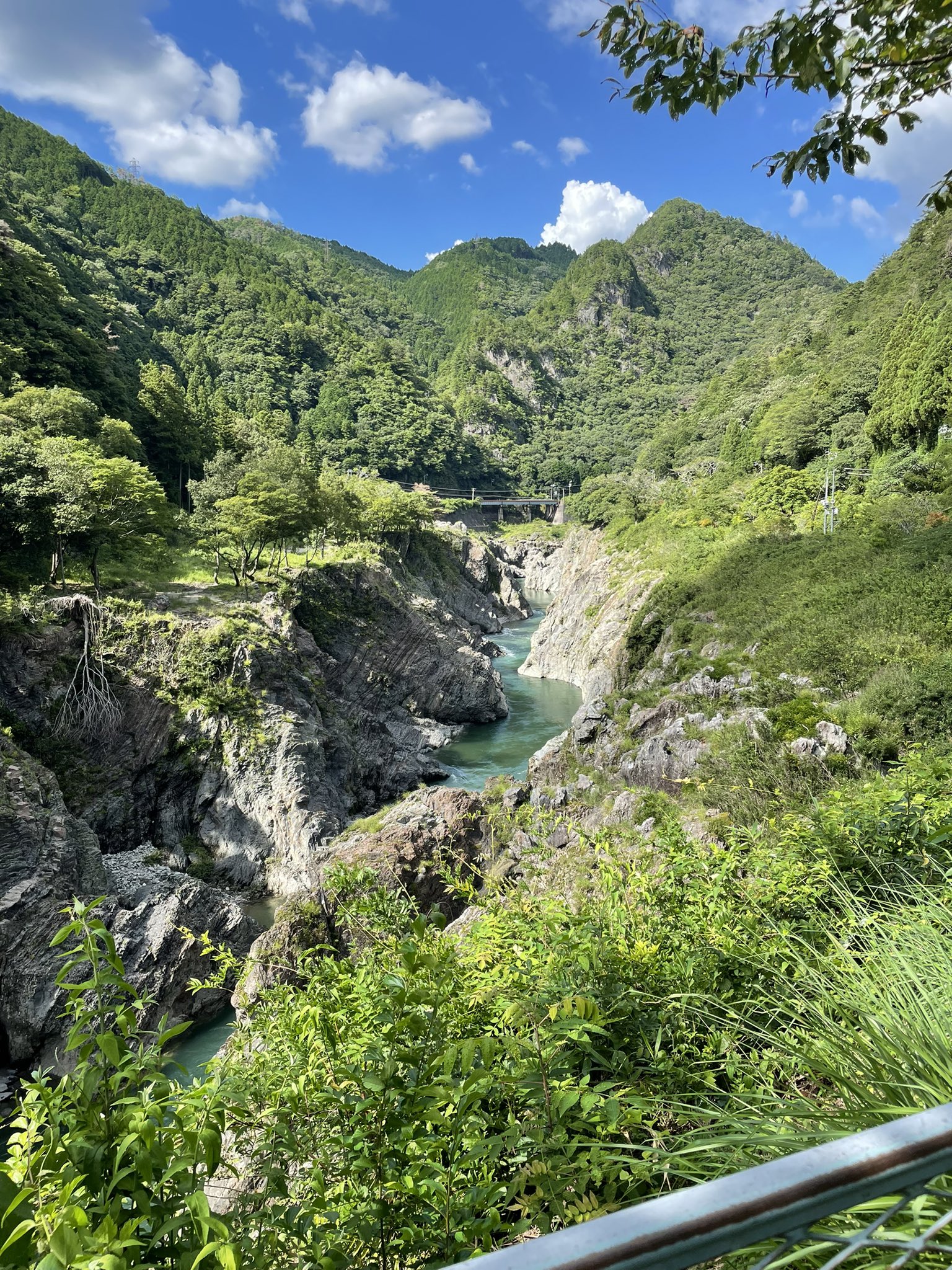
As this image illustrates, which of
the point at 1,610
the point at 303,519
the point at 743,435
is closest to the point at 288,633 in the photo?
the point at 303,519

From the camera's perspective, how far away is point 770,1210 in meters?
0.79

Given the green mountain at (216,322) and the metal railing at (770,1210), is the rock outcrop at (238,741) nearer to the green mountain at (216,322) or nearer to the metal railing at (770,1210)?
the metal railing at (770,1210)

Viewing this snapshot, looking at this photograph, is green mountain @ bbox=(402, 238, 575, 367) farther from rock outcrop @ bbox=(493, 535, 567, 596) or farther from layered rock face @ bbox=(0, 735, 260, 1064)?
layered rock face @ bbox=(0, 735, 260, 1064)

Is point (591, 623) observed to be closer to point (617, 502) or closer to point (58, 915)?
point (617, 502)

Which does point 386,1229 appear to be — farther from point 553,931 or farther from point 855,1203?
point 855,1203

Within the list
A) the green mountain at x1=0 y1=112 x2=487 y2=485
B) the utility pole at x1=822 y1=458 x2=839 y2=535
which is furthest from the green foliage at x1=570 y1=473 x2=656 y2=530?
the green mountain at x1=0 y1=112 x2=487 y2=485

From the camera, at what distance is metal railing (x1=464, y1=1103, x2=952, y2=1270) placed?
0.73m

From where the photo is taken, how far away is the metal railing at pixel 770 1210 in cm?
73

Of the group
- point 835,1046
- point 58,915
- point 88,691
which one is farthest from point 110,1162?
point 88,691

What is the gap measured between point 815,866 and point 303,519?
2764cm

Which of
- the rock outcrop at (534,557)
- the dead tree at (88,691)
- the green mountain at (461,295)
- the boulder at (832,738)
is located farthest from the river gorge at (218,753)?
the green mountain at (461,295)

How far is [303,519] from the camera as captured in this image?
2883 cm

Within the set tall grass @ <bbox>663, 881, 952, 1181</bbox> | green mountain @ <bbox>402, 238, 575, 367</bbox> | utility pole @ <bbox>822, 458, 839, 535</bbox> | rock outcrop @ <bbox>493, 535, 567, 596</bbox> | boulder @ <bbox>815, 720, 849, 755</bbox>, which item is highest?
green mountain @ <bbox>402, 238, 575, 367</bbox>

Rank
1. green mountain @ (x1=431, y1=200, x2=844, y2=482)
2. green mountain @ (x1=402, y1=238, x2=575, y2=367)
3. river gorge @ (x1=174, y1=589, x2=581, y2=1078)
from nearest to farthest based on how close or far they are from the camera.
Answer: river gorge @ (x1=174, y1=589, x2=581, y2=1078) → green mountain @ (x1=431, y1=200, x2=844, y2=482) → green mountain @ (x1=402, y1=238, x2=575, y2=367)
